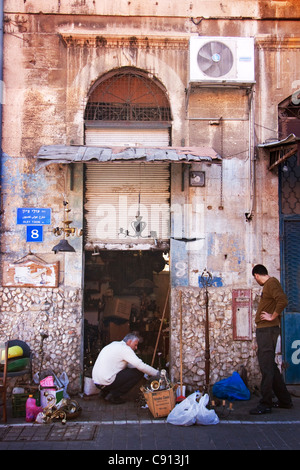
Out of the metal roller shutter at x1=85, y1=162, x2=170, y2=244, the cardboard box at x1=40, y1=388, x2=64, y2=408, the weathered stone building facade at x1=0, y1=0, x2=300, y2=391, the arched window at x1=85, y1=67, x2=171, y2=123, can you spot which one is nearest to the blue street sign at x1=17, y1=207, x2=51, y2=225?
the weathered stone building facade at x1=0, y1=0, x2=300, y2=391

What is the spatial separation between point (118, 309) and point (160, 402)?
401 centimetres

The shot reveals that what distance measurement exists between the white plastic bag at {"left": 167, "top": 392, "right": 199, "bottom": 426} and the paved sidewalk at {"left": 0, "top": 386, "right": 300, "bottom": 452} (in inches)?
3.4

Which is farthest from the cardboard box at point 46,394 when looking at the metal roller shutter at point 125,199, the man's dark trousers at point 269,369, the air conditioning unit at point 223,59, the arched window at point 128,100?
the air conditioning unit at point 223,59

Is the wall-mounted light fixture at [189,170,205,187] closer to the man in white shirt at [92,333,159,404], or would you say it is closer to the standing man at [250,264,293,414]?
the standing man at [250,264,293,414]

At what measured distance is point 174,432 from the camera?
5.84m

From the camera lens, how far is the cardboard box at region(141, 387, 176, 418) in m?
6.41

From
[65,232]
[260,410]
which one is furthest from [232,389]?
[65,232]

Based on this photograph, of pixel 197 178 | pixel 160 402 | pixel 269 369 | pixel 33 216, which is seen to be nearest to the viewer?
pixel 160 402

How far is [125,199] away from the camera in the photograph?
8234 millimetres

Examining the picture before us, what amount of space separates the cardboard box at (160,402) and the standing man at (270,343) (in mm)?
1323

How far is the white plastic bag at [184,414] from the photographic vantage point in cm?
604

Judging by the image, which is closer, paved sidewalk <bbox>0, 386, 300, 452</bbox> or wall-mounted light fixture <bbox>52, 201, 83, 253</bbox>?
paved sidewalk <bbox>0, 386, 300, 452</bbox>

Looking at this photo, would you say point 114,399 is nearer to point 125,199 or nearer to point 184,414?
point 184,414
